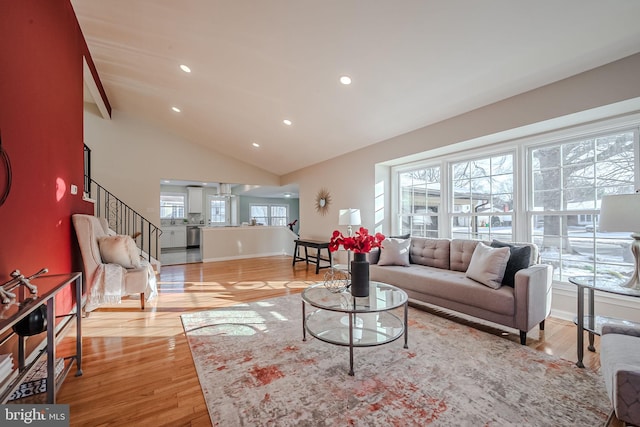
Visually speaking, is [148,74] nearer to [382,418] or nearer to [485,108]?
[485,108]

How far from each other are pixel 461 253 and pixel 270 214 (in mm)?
9541

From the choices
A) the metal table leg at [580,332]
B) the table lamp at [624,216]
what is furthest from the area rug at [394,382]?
the table lamp at [624,216]

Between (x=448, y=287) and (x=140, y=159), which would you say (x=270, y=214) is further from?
(x=448, y=287)

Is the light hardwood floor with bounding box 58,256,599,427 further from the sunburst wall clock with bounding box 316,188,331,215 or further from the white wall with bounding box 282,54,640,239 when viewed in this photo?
the sunburst wall clock with bounding box 316,188,331,215

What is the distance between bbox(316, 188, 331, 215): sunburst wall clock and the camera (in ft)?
20.2

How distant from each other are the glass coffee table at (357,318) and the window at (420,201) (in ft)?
7.28

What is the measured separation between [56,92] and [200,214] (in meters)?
7.77

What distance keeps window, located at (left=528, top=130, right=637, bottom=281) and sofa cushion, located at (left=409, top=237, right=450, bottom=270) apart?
105 centimetres

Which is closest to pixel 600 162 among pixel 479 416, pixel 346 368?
pixel 479 416

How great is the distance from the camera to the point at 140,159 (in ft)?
20.7

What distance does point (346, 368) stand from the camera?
2.02m

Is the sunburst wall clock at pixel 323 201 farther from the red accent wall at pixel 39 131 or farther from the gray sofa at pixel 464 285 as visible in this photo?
the red accent wall at pixel 39 131

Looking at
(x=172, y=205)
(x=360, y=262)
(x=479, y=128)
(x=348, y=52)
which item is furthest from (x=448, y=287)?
(x=172, y=205)

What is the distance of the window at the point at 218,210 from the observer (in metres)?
10.3
